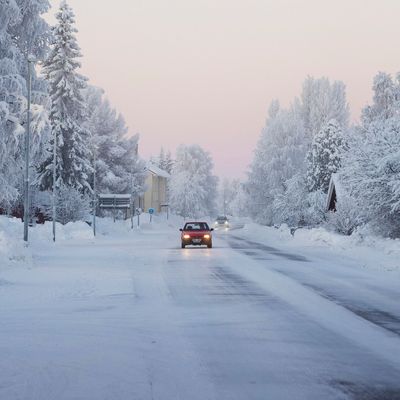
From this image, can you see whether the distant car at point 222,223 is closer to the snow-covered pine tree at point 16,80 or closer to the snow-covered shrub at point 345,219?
the snow-covered shrub at point 345,219

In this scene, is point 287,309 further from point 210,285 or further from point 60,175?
point 60,175

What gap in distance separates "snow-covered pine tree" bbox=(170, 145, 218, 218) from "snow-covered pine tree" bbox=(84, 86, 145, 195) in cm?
3952

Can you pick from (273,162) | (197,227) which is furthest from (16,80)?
(273,162)

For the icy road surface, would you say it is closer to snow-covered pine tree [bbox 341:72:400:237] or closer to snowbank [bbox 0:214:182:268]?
snowbank [bbox 0:214:182:268]

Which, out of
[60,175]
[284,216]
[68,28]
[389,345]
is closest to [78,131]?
[60,175]

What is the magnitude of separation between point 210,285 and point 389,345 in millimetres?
7748

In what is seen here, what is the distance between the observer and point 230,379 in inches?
243

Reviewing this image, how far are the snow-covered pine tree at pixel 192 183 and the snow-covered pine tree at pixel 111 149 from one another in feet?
130

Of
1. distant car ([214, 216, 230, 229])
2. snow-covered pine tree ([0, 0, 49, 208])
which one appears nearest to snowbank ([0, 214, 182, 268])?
snow-covered pine tree ([0, 0, 49, 208])

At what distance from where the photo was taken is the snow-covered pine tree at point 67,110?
51.8 metres

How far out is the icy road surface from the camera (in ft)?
19.3

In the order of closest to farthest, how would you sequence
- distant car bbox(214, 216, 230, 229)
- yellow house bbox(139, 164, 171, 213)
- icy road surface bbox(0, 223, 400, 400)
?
1. icy road surface bbox(0, 223, 400, 400)
2. distant car bbox(214, 216, 230, 229)
3. yellow house bbox(139, 164, 171, 213)

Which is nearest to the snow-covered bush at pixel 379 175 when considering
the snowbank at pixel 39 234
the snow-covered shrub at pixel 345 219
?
the snow-covered shrub at pixel 345 219

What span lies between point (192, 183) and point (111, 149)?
44960mm
